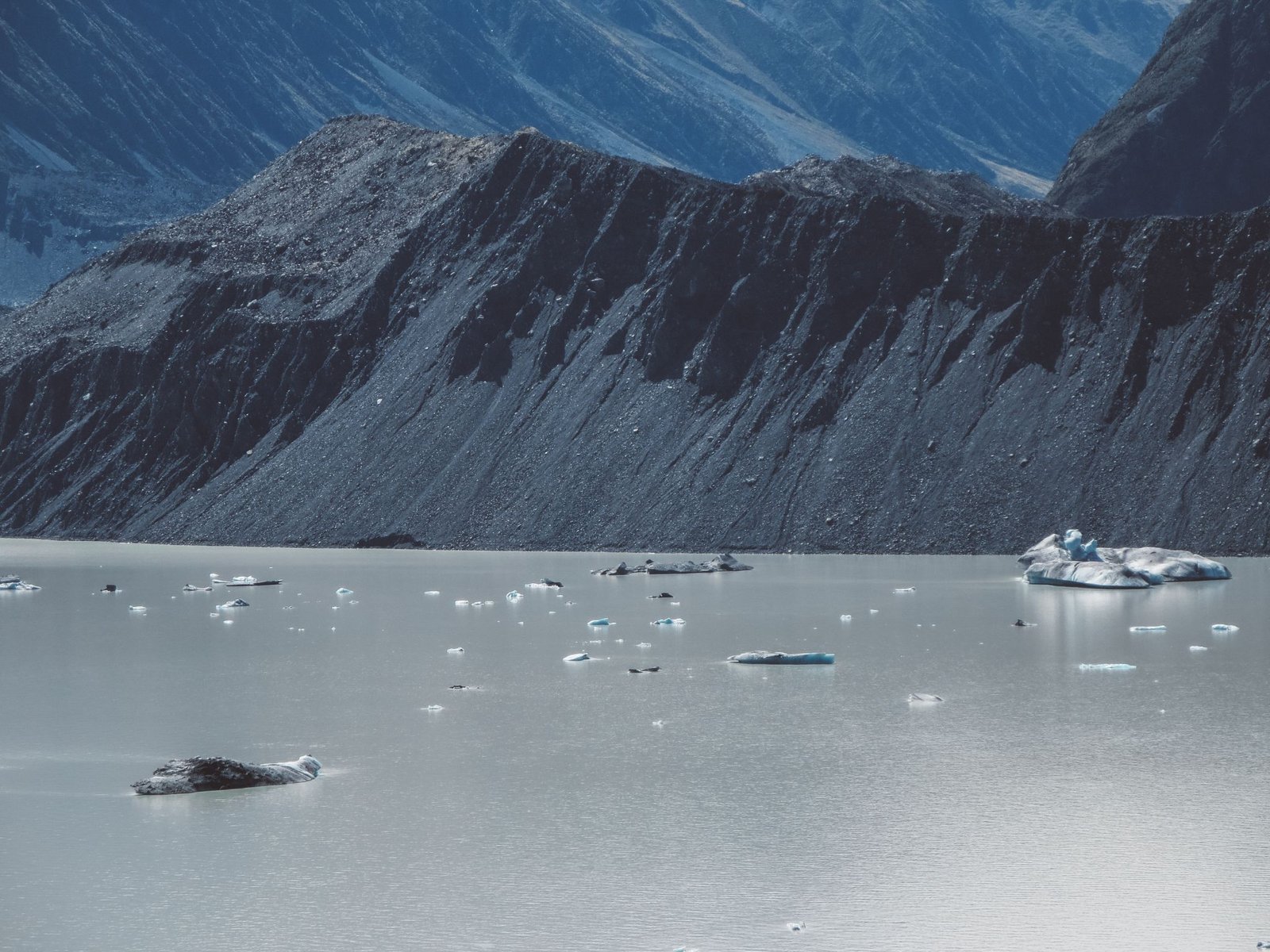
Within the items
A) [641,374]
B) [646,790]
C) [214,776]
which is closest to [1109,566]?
[641,374]

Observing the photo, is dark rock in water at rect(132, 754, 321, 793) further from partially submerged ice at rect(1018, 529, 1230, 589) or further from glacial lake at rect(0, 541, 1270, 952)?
partially submerged ice at rect(1018, 529, 1230, 589)

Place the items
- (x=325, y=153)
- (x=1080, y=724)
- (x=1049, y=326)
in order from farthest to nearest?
(x=325, y=153) → (x=1049, y=326) → (x=1080, y=724)

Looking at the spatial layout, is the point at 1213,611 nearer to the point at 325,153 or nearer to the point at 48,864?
the point at 48,864

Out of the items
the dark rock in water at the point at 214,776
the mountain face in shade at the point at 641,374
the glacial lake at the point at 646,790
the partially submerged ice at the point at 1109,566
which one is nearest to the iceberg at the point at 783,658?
the glacial lake at the point at 646,790

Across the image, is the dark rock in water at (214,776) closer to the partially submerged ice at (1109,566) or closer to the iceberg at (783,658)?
the iceberg at (783,658)

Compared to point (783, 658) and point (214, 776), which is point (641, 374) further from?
point (214, 776)

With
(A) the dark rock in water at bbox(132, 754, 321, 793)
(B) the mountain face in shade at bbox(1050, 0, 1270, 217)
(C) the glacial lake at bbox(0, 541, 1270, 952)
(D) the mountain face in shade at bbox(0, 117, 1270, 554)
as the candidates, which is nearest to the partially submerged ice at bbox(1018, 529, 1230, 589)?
(D) the mountain face in shade at bbox(0, 117, 1270, 554)

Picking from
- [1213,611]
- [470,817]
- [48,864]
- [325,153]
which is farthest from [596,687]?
[325,153]
